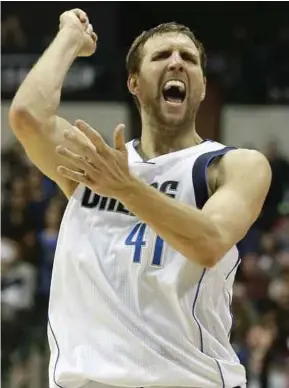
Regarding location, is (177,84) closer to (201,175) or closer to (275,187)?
(201,175)

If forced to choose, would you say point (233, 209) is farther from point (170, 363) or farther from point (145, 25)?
point (145, 25)

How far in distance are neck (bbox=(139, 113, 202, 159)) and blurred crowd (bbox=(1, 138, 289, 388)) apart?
3.74 m

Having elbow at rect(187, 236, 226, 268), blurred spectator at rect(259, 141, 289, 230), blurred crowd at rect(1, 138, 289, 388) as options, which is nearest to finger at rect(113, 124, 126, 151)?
elbow at rect(187, 236, 226, 268)

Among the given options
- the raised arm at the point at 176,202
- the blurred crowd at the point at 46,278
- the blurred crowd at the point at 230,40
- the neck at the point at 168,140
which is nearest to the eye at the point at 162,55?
the neck at the point at 168,140

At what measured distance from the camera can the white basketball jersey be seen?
8.75ft

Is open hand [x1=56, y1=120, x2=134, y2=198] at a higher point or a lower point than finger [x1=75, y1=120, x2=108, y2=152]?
lower

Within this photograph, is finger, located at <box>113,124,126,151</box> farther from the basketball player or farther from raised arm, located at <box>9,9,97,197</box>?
raised arm, located at <box>9,9,97,197</box>

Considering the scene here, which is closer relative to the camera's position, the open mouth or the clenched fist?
the open mouth

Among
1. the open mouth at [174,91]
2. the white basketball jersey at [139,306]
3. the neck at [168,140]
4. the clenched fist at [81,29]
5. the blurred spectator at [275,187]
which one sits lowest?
the blurred spectator at [275,187]

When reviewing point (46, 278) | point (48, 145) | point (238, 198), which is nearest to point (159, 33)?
point (48, 145)

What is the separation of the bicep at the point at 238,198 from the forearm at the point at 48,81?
2.06 feet

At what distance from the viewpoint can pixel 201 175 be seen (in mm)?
2814

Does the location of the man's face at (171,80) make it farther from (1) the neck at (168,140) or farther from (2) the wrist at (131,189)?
Result: (2) the wrist at (131,189)

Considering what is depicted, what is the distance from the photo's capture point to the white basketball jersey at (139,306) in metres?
2.67
